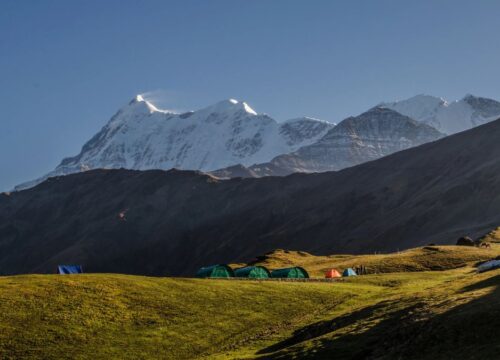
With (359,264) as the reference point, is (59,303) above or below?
above

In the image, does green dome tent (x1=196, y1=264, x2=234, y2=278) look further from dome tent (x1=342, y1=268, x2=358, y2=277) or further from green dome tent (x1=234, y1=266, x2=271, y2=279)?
dome tent (x1=342, y1=268, x2=358, y2=277)

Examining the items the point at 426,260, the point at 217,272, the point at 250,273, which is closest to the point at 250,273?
the point at 250,273

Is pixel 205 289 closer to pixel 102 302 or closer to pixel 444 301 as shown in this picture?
pixel 102 302

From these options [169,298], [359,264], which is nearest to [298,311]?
[169,298]

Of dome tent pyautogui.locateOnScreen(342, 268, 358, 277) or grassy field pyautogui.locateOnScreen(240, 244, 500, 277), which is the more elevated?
dome tent pyautogui.locateOnScreen(342, 268, 358, 277)

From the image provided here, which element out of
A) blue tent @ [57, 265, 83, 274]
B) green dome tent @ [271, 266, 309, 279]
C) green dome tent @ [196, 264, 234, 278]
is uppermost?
blue tent @ [57, 265, 83, 274]

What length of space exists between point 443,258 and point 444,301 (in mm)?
59455

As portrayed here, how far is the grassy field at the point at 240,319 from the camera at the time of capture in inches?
1545

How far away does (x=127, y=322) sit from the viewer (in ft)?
183

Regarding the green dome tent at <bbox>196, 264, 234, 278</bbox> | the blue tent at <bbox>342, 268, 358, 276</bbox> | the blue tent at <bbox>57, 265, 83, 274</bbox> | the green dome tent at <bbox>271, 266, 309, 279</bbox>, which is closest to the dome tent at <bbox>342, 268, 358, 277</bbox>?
the blue tent at <bbox>342, 268, 358, 276</bbox>

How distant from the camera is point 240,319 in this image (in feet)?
191

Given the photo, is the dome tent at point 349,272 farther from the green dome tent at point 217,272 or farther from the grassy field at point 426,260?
the green dome tent at point 217,272

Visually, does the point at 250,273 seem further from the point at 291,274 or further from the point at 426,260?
the point at 426,260

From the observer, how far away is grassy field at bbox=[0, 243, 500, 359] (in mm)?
39250
